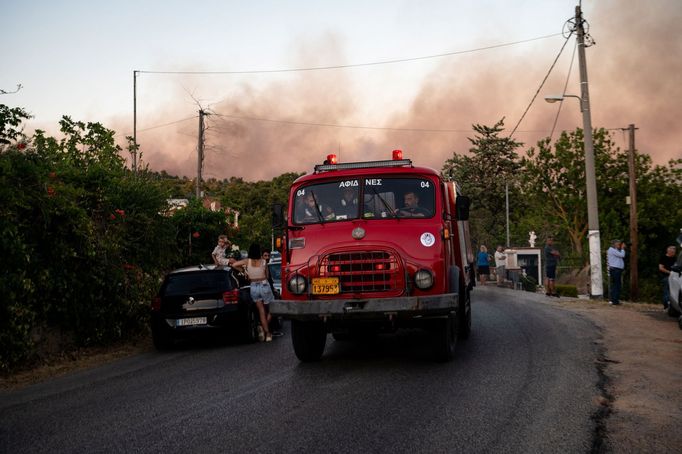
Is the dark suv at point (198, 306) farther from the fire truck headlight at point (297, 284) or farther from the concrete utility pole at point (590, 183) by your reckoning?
the concrete utility pole at point (590, 183)

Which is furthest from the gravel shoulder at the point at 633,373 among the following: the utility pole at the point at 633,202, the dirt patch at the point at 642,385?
the utility pole at the point at 633,202

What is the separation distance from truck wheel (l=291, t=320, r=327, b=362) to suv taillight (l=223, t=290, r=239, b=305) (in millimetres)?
3088

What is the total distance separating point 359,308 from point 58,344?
6162 millimetres

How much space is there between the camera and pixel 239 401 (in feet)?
24.7

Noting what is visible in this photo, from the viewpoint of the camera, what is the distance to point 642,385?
784 cm

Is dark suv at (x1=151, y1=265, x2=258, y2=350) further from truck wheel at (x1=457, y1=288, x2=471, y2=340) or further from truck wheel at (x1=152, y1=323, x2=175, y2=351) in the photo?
truck wheel at (x1=457, y1=288, x2=471, y2=340)

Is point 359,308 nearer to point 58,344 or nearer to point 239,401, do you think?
point 239,401

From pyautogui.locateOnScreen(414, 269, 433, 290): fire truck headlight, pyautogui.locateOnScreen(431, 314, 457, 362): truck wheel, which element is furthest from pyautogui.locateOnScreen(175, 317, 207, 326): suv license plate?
pyautogui.locateOnScreen(414, 269, 433, 290): fire truck headlight

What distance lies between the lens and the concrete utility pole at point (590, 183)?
2239 centimetres

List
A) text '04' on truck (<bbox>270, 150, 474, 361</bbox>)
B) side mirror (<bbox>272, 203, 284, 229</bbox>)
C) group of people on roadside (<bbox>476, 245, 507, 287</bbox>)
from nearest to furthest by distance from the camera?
1. text '04' on truck (<bbox>270, 150, 474, 361</bbox>)
2. side mirror (<bbox>272, 203, 284, 229</bbox>)
3. group of people on roadside (<bbox>476, 245, 507, 287</bbox>)

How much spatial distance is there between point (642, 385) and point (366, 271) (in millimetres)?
3525

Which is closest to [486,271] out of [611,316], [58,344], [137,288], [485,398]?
[611,316]

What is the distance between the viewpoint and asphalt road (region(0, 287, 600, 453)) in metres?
5.81

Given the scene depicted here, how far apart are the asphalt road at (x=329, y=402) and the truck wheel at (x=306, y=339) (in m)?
0.24
